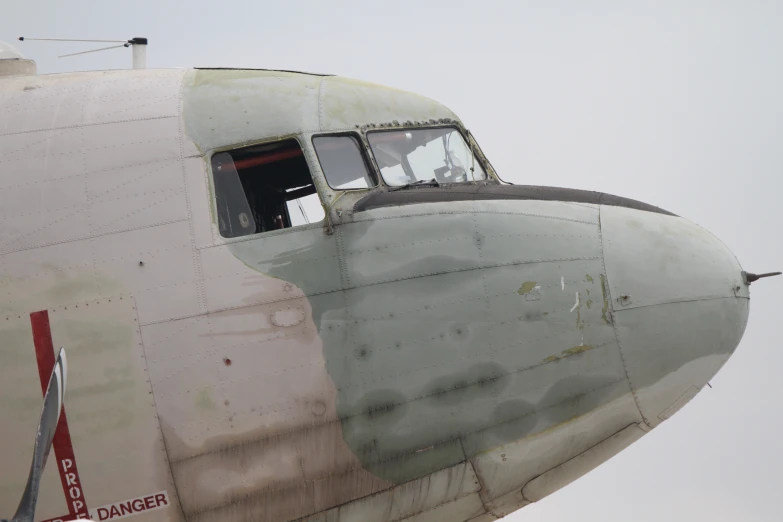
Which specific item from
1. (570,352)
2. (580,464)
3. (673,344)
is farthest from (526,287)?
(580,464)

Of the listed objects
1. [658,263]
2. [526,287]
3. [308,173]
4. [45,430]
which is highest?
[308,173]

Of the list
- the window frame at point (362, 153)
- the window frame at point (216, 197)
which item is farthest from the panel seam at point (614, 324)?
the window frame at point (216, 197)

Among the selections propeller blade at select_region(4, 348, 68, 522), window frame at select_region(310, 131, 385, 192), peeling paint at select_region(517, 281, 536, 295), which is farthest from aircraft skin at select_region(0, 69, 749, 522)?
propeller blade at select_region(4, 348, 68, 522)

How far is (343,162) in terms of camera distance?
11016 millimetres

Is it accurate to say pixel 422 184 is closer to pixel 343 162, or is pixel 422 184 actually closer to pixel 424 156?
pixel 424 156

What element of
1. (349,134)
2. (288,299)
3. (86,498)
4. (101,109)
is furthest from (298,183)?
(86,498)

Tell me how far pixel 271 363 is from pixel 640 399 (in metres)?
3.71

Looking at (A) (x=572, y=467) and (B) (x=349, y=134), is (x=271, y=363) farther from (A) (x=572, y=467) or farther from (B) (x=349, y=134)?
(A) (x=572, y=467)

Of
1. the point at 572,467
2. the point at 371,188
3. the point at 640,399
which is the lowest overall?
the point at 572,467

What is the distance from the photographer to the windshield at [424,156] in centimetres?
1127

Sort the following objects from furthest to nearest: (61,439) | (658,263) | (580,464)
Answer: (580,464) < (658,263) < (61,439)

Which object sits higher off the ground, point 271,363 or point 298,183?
point 298,183

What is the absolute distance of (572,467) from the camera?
10.9 meters

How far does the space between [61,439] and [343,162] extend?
3.95 meters
